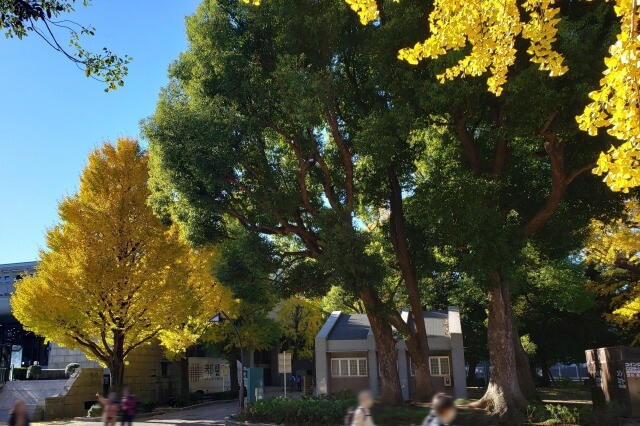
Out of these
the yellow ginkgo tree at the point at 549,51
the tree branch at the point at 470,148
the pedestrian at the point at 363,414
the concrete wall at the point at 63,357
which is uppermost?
the tree branch at the point at 470,148

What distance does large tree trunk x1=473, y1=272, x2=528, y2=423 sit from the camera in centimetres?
1773

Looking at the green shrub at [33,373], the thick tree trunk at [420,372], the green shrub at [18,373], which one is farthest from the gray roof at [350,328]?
the green shrub at [18,373]

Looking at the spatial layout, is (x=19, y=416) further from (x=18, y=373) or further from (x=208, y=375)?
(x=208, y=375)

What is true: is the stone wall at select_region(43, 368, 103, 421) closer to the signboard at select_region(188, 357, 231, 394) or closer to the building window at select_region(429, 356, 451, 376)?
the signboard at select_region(188, 357, 231, 394)

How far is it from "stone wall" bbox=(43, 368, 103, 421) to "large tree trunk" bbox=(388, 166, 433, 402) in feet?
60.7

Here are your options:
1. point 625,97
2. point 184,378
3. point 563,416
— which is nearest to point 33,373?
point 184,378

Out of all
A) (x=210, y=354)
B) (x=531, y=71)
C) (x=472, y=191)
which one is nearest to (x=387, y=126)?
(x=472, y=191)

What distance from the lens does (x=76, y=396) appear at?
2884 centimetres

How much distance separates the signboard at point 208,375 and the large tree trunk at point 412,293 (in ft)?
81.3

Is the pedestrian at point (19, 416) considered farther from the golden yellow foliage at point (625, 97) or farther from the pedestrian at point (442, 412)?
the golden yellow foliage at point (625, 97)

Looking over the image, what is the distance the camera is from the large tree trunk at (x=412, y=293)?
71.7 ft

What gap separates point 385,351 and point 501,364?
4.48 m

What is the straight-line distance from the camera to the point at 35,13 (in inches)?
274

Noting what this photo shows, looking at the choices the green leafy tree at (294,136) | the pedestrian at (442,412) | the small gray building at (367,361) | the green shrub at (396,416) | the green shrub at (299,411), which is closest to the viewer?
the pedestrian at (442,412)
